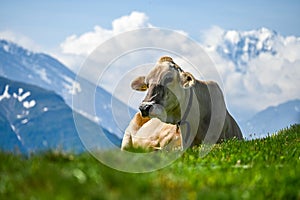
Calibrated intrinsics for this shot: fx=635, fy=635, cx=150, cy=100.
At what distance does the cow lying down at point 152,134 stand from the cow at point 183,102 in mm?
594

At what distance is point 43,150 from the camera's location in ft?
35.7

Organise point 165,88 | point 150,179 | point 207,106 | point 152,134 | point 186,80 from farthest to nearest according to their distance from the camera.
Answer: point 152,134, point 207,106, point 186,80, point 165,88, point 150,179

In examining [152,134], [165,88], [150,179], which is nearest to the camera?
[150,179]

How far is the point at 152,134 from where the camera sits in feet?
68.0

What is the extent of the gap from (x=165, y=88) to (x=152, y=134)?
106 inches

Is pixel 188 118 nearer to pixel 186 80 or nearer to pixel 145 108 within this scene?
pixel 186 80

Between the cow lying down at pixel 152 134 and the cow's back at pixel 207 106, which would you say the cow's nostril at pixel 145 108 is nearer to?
the cow lying down at pixel 152 134

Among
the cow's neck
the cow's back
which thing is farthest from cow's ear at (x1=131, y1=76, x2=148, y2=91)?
the cow's back

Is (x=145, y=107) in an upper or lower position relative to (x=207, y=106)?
lower

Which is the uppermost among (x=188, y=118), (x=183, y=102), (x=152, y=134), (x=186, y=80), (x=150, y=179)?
(x=186, y=80)

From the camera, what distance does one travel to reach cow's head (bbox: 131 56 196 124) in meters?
18.1

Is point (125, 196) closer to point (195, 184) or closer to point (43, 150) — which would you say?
point (195, 184)

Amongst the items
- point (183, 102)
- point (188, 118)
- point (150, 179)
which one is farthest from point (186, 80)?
point (150, 179)

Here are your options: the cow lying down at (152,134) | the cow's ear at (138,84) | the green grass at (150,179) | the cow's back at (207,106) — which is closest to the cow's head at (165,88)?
the cow's ear at (138,84)
